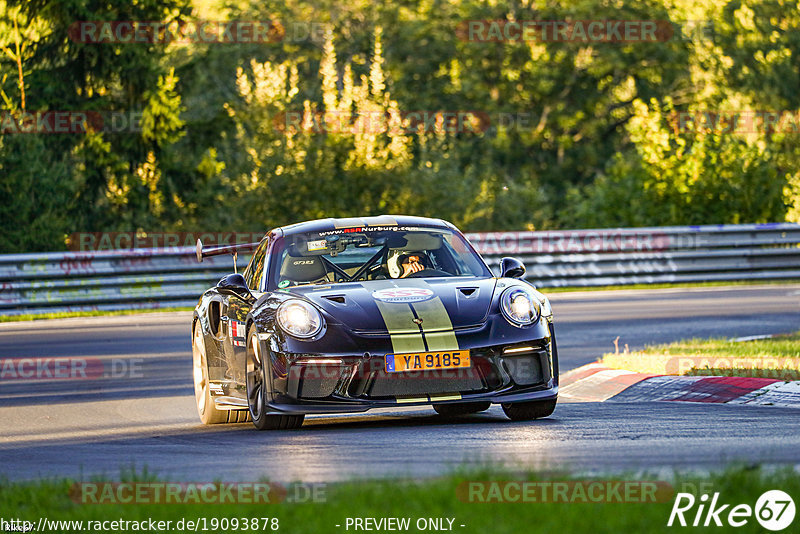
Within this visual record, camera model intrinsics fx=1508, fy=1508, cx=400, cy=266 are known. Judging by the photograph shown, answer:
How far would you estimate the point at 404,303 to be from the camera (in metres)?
9.37

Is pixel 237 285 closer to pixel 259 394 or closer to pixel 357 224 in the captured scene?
pixel 259 394

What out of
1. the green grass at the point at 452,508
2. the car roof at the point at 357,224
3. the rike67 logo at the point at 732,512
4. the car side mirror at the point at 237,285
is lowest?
the green grass at the point at 452,508

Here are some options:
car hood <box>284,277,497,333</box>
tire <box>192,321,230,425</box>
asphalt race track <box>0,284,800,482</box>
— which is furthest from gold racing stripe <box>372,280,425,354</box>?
tire <box>192,321,230,425</box>

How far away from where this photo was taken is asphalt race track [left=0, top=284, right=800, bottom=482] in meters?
7.31

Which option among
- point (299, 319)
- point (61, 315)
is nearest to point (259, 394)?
point (299, 319)

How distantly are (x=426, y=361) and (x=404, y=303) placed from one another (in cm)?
48

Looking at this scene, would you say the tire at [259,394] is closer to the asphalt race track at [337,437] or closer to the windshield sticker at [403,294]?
the asphalt race track at [337,437]

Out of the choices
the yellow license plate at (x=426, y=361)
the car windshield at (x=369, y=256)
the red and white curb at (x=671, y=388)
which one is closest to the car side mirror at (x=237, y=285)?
the car windshield at (x=369, y=256)

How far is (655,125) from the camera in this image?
103ft

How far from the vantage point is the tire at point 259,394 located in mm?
9406

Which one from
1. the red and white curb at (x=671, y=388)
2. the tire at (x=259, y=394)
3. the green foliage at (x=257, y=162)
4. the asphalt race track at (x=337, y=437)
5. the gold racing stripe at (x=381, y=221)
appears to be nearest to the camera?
the asphalt race track at (x=337, y=437)

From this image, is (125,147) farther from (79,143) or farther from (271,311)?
(271,311)

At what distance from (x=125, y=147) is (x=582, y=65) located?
855 inches

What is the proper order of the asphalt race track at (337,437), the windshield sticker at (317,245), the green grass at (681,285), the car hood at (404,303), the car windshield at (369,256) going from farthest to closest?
the green grass at (681,285) < the windshield sticker at (317,245) < the car windshield at (369,256) < the car hood at (404,303) < the asphalt race track at (337,437)
